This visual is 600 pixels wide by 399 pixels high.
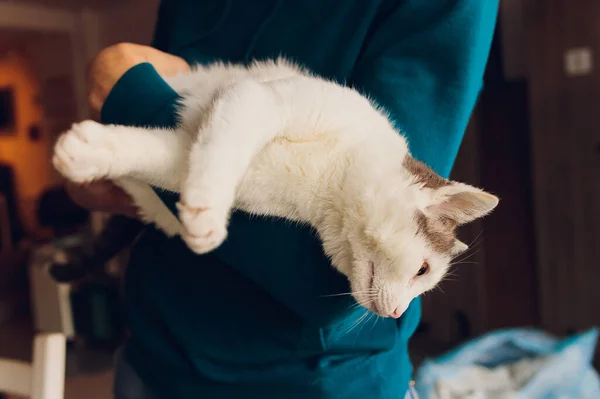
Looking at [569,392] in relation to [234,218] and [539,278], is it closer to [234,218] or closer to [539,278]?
[539,278]

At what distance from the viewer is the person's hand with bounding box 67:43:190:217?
70 centimetres

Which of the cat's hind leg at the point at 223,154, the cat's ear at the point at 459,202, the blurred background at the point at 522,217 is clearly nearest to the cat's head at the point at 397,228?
the cat's ear at the point at 459,202

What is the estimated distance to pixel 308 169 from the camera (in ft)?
2.17

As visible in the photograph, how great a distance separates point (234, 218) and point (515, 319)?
2572mm

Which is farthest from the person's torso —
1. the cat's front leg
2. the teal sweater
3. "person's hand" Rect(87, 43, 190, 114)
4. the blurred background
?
the blurred background

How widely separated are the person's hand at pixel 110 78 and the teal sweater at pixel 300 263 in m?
0.06

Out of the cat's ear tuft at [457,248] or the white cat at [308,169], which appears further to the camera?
the cat's ear tuft at [457,248]

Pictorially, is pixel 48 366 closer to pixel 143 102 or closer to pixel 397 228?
pixel 143 102

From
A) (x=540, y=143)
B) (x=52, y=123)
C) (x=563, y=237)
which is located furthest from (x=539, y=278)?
(x=52, y=123)

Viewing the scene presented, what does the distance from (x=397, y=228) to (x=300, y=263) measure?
0.16 m

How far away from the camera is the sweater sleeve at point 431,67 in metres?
0.68

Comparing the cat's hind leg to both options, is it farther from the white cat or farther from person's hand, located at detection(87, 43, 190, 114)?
person's hand, located at detection(87, 43, 190, 114)

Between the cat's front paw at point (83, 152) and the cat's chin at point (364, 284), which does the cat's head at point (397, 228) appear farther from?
the cat's front paw at point (83, 152)

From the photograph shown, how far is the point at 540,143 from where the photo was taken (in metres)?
2.55
